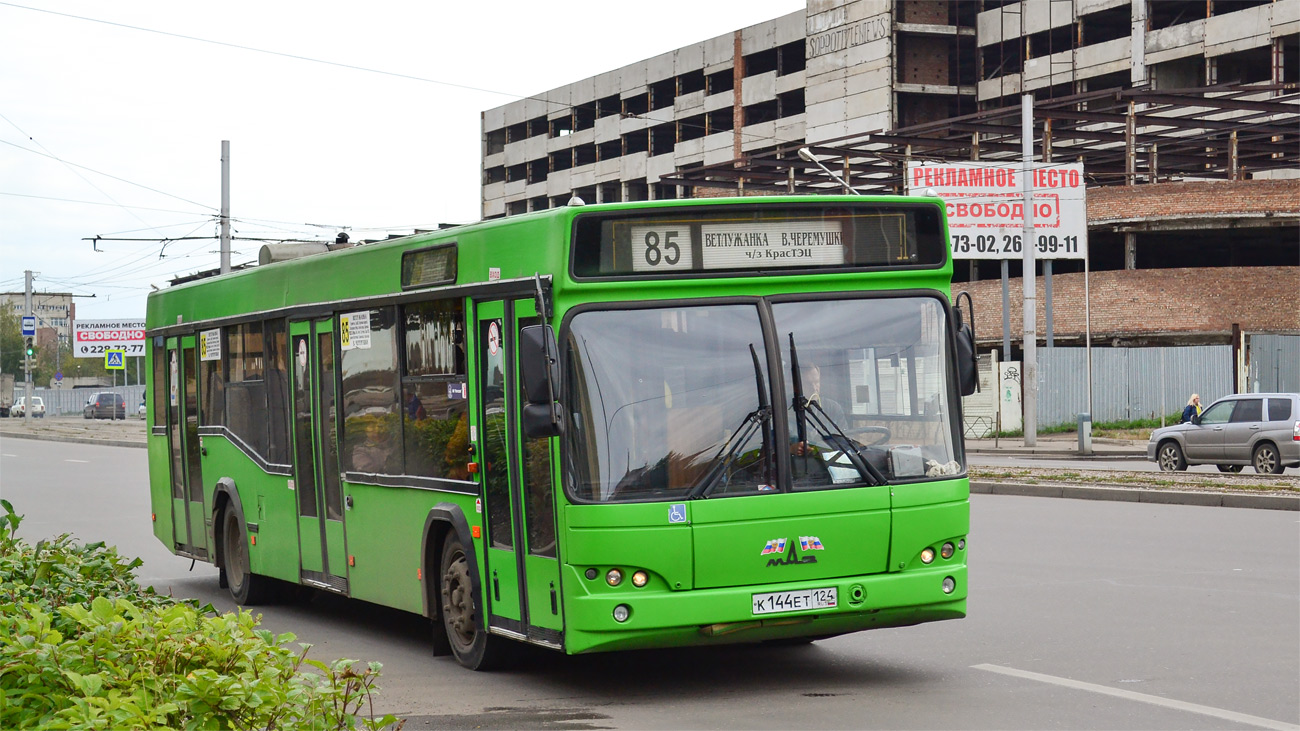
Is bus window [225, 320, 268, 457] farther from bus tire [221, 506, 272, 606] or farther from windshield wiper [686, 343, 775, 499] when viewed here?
windshield wiper [686, 343, 775, 499]

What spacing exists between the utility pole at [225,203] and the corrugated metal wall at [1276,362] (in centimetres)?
2978

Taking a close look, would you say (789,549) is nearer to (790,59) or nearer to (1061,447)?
(1061,447)

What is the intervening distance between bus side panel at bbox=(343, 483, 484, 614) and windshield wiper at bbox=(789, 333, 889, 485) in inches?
80.7

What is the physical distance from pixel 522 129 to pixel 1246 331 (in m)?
57.8

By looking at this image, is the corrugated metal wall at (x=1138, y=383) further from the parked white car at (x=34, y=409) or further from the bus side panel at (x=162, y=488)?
the parked white car at (x=34, y=409)

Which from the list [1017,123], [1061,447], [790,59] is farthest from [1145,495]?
[790,59]

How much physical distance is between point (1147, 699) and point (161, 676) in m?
5.42

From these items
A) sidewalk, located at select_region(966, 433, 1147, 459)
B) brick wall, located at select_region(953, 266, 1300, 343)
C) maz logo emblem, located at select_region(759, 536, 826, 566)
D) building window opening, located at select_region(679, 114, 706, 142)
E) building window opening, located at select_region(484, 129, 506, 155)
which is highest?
building window opening, located at select_region(484, 129, 506, 155)

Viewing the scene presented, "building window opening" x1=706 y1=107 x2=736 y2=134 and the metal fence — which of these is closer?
"building window opening" x1=706 y1=107 x2=736 y2=134

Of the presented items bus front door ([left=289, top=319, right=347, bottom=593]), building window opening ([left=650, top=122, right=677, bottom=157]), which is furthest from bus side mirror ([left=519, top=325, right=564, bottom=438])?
building window opening ([left=650, top=122, right=677, bottom=157])

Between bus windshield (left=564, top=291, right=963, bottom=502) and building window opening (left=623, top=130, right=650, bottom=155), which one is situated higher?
building window opening (left=623, top=130, right=650, bottom=155)

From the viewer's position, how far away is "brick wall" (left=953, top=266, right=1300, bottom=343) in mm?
49500

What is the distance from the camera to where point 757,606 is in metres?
7.82

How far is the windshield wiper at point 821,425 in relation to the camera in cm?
800
